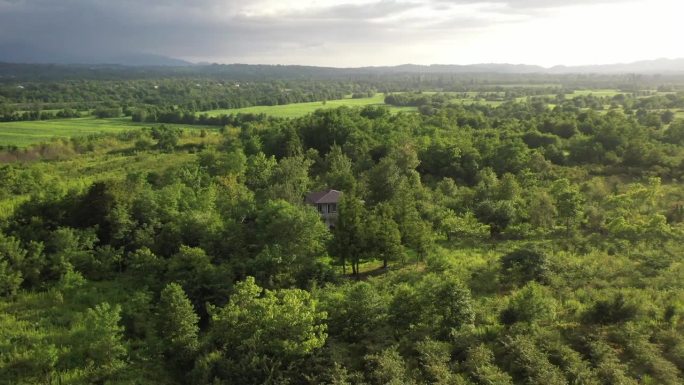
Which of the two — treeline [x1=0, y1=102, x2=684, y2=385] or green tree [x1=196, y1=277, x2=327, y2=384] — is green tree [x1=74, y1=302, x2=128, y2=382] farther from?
green tree [x1=196, y1=277, x2=327, y2=384]

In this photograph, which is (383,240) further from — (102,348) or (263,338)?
(102,348)

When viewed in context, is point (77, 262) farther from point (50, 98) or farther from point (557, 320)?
point (50, 98)

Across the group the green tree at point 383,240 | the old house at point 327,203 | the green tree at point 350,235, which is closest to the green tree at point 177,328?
the green tree at point 350,235

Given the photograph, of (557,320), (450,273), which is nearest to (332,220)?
(450,273)

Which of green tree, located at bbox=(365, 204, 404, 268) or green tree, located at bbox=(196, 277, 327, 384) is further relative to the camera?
green tree, located at bbox=(365, 204, 404, 268)

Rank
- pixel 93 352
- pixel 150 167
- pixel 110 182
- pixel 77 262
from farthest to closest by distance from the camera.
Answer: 1. pixel 150 167
2. pixel 110 182
3. pixel 77 262
4. pixel 93 352

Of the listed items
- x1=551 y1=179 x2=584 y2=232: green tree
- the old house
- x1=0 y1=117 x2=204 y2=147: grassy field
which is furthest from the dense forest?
x1=0 y1=117 x2=204 y2=147: grassy field
